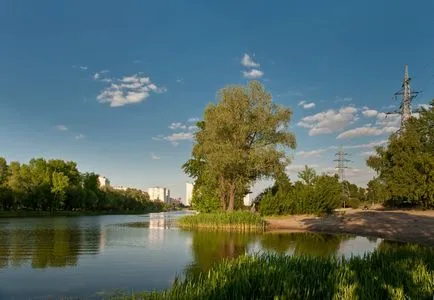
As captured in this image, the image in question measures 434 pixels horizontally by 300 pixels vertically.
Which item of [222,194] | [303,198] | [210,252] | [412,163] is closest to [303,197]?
[303,198]

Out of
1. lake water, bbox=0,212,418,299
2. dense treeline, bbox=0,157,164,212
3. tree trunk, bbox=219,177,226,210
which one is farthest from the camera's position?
dense treeline, bbox=0,157,164,212

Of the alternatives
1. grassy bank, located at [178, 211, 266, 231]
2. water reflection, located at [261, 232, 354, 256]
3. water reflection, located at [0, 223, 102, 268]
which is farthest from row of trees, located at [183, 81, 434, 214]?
water reflection, located at [0, 223, 102, 268]

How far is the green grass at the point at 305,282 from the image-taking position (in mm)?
8641

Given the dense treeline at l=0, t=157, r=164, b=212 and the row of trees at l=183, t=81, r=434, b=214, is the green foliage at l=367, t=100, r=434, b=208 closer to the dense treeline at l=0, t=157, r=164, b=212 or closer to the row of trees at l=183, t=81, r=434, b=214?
the row of trees at l=183, t=81, r=434, b=214

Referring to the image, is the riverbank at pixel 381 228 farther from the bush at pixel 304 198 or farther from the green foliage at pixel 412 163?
the green foliage at pixel 412 163

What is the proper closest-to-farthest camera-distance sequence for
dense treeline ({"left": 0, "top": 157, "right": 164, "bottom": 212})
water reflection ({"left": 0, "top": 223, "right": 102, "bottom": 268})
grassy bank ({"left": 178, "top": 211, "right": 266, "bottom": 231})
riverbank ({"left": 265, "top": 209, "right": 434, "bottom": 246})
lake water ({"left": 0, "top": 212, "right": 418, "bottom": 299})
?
lake water ({"left": 0, "top": 212, "right": 418, "bottom": 299}) → water reflection ({"left": 0, "top": 223, "right": 102, "bottom": 268}) → riverbank ({"left": 265, "top": 209, "right": 434, "bottom": 246}) → grassy bank ({"left": 178, "top": 211, "right": 266, "bottom": 231}) → dense treeline ({"left": 0, "top": 157, "right": 164, "bottom": 212})

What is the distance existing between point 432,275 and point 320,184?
45.5 m

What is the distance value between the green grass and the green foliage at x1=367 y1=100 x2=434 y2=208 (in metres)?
45.9

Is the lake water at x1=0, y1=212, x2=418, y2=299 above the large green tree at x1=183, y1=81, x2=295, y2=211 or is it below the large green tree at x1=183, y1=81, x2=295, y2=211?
below

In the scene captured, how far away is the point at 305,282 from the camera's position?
9781 mm

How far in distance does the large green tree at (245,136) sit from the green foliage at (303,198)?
6.64 metres

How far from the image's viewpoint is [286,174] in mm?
51812

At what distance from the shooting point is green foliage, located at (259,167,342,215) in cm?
5519

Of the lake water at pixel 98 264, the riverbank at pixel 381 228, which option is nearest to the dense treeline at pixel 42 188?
the riverbank at pixel 381 228
